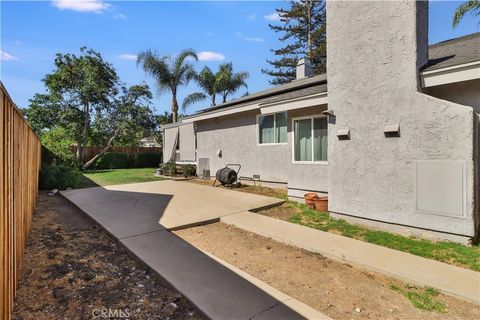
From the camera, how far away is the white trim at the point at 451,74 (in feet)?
15.8

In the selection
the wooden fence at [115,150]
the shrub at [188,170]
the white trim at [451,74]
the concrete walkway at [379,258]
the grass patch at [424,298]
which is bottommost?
the grass patch at [424,298]

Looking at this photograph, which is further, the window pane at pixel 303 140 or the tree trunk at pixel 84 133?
the tree trunk at pixel 84 133

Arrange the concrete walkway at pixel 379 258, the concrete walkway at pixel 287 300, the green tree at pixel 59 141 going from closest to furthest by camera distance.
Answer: the concrete walkway at pixel 287 300, the concrete walkway at pixel 379 258, the green tree at pixel 59 141

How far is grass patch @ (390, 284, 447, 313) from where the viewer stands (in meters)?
2.98

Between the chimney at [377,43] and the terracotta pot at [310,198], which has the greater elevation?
the chimney at [377,43]

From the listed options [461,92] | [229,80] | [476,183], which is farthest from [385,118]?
[229,80]

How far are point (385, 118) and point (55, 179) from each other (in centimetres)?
1182

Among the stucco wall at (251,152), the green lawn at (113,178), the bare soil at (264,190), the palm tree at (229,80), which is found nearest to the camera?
the stucco wall at (251,152)

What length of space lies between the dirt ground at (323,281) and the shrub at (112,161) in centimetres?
1975

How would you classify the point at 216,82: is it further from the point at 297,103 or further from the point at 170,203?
the point at 170,203

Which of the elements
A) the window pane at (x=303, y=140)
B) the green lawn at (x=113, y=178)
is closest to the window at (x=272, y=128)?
the window pane at (x=303, y=140)

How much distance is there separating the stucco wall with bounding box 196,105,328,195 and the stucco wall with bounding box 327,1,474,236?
1.34 metres

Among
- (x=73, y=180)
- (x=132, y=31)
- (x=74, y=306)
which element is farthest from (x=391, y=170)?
(x=73, y=180)

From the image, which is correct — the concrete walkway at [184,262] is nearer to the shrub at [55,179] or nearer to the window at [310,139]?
the window at [310,139]
